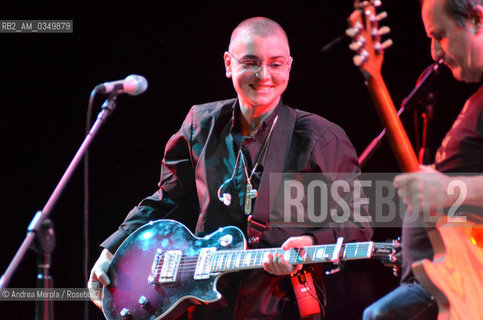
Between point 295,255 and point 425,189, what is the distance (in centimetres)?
87

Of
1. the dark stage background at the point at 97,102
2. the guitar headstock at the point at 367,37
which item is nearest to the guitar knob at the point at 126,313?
the dark stage background at the point at 97,102

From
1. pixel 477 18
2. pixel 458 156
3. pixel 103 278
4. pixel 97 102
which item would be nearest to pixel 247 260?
pixel 103 278

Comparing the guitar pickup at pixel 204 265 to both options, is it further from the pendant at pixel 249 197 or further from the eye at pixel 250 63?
the eye at pixel 250 63

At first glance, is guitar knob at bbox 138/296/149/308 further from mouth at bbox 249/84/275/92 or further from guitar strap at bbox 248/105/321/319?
mouth at bbox 249/84/275/92

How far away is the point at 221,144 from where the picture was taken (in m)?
3.28

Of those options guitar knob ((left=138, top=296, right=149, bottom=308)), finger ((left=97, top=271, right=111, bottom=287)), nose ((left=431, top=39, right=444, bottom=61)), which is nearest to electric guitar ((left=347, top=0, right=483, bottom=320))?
nose ((left=431, top=39, right=444, bottom=61))

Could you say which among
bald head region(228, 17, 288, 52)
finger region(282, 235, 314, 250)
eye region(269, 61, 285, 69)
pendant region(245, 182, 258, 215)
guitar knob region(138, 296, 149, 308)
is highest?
bald head region(228, 17, 288, 52)

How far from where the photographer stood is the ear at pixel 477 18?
2.19m

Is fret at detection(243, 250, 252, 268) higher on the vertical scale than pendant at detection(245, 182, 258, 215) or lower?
lower

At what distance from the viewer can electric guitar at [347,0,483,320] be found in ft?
6.79

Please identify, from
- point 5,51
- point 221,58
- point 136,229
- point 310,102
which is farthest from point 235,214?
point 5,51

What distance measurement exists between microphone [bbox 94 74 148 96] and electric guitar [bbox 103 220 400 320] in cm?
80

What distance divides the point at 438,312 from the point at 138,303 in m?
1.64

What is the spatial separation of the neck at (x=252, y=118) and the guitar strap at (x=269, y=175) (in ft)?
0.29
